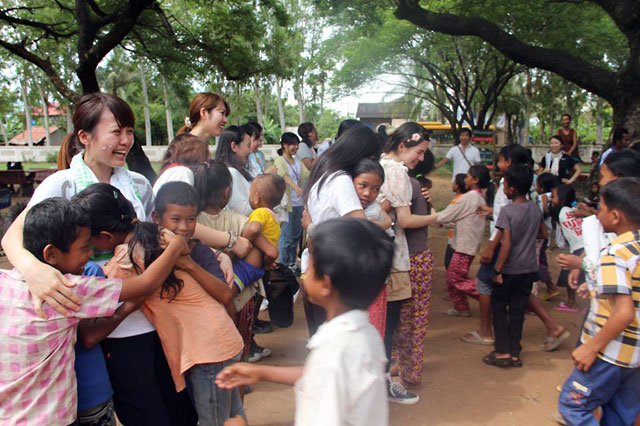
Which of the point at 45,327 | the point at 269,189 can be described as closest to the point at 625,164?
the point at 269,189

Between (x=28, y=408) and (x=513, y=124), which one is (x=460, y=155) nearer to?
(x=28, y=408)

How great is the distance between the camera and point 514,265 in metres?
3.69

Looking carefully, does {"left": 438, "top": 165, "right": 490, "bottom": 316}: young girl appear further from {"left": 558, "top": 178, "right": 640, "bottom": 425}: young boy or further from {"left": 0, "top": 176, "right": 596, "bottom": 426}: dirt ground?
{"left": 558, "top": 178, "right": 640, "bottom": 425}: young boy

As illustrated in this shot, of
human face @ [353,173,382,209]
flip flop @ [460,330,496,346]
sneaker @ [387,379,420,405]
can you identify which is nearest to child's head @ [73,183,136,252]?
human face @ [353,173,382,209]

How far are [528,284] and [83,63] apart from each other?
8064 millimetres

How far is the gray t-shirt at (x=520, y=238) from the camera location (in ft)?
12.1

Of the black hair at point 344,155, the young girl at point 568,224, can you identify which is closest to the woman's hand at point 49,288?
the black hair at point 344,155

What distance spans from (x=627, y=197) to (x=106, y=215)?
7.45 ft

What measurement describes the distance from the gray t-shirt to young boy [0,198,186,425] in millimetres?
2982

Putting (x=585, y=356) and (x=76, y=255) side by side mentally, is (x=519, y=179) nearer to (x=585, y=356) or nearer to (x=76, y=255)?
(x=585, y=356)

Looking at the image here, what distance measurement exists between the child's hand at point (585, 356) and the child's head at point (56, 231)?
87.5 inches

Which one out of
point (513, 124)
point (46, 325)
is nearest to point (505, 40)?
point (46, 325)

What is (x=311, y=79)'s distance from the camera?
3578 centimetres

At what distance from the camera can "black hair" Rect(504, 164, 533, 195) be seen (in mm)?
3670
